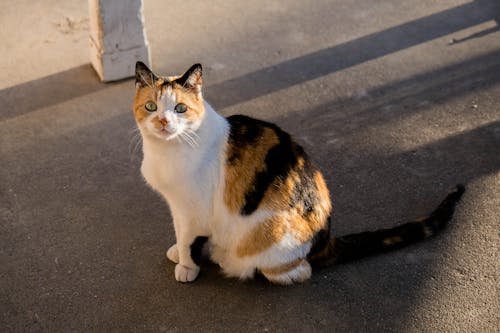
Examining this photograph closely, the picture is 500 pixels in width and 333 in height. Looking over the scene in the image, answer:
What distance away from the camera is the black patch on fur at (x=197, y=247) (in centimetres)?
270

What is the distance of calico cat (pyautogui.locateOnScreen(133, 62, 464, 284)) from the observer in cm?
244

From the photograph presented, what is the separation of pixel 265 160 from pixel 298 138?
3.78ft

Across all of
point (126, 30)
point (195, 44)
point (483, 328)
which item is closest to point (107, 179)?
point (126, 30)

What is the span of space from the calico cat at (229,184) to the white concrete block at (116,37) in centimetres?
160

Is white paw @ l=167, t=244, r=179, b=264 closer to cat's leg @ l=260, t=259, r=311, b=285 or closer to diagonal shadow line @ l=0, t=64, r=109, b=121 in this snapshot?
cat's leg @ l=260, t=259, r=311, b=285

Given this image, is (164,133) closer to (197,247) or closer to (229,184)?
(229,184)

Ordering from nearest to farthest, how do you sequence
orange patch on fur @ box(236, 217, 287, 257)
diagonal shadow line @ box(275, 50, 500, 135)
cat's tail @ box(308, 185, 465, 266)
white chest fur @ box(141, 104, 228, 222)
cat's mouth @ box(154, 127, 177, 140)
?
cat's mouth @ box(154, 127, 177, 140), white chest fur @ box(141, 104, 228, 222), orange patch on fur @ box(236, 217, 287, 257), cat's tail @ box(308, 185, 465, 266), diagonal shadow line @ box(275, 50, 500, 135)

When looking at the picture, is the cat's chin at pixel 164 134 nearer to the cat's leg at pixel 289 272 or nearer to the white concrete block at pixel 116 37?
the cat's leg at pixel 289 272

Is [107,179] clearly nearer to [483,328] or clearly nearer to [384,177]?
[384,177]

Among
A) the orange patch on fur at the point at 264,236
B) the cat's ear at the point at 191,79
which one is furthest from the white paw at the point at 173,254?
the cat's ear at the point at 191,79

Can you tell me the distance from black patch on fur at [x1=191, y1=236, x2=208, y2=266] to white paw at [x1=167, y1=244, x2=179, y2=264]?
0.49 ft

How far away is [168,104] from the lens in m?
2.40

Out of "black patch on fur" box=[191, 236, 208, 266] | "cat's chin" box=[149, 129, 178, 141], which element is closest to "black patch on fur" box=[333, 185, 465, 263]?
"black patch on fur" box=[191, 236, 208, 266]

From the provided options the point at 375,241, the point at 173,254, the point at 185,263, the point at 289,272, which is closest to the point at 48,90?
the point at 173,254
